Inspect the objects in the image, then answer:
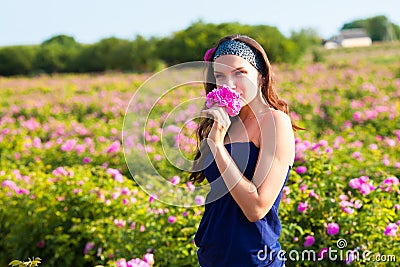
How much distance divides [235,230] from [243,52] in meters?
0.51

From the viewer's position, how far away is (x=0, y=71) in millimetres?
38250

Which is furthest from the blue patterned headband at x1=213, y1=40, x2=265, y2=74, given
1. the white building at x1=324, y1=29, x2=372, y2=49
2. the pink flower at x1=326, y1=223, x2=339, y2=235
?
the white building at x1=324, y1=29, x2=372, y2=49

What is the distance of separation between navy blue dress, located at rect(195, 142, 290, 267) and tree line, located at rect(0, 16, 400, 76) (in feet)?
39.9

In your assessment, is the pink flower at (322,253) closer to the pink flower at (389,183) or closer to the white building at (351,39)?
the pink flower at (389,183)

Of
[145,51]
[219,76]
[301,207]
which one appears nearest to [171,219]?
[301,207]

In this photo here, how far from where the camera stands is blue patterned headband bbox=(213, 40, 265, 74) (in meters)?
1.52

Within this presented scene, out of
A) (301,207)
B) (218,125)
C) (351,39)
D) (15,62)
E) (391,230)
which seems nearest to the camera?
(218,125)

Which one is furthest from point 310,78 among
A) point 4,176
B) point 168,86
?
point 168,86

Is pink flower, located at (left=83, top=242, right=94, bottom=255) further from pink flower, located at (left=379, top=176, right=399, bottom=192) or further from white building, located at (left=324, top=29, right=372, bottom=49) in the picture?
white building, located at (left=324, top=29, right=372, bottom=49)

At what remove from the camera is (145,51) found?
95.5 ft

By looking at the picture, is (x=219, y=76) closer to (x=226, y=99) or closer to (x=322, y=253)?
(x=226, y=99)

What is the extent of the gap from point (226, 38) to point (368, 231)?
1.63 m

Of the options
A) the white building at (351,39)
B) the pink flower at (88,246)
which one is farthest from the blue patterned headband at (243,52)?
the white building at (351,39)

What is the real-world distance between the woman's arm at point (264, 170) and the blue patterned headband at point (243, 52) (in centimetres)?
18
